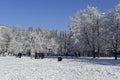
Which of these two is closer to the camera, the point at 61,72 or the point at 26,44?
the point at 61,72

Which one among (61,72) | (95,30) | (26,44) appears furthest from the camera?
(26,44)

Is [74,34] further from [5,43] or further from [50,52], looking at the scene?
[50,52]

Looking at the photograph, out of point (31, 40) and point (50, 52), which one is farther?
point (50, 52)

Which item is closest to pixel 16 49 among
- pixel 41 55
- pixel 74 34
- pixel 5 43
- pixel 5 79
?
pixel 5 43

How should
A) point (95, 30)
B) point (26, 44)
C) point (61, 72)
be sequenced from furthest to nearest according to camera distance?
point (26, 44), point (95, 30), point (61, 72)

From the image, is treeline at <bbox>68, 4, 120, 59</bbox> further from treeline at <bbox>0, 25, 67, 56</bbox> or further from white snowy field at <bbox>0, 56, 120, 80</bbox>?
white snowy field at <bbox>0, 56, 120, 80</bbox>

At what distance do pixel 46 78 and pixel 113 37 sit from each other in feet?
151

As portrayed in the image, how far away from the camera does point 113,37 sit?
63.8m

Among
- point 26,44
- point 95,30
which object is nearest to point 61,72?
point 95,30

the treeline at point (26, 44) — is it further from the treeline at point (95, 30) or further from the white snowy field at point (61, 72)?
the white snowy field at point (61, 72)

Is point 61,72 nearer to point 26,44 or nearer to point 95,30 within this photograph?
point 95,30

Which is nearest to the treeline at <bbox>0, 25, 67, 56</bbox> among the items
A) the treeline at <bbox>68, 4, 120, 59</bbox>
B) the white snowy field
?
the treeline at <bbox>68, 4, 120, 59</bbox>

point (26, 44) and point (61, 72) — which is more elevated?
point (26, 44)

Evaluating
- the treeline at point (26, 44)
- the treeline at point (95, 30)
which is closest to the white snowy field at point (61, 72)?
the treeline at point (95, 30)
